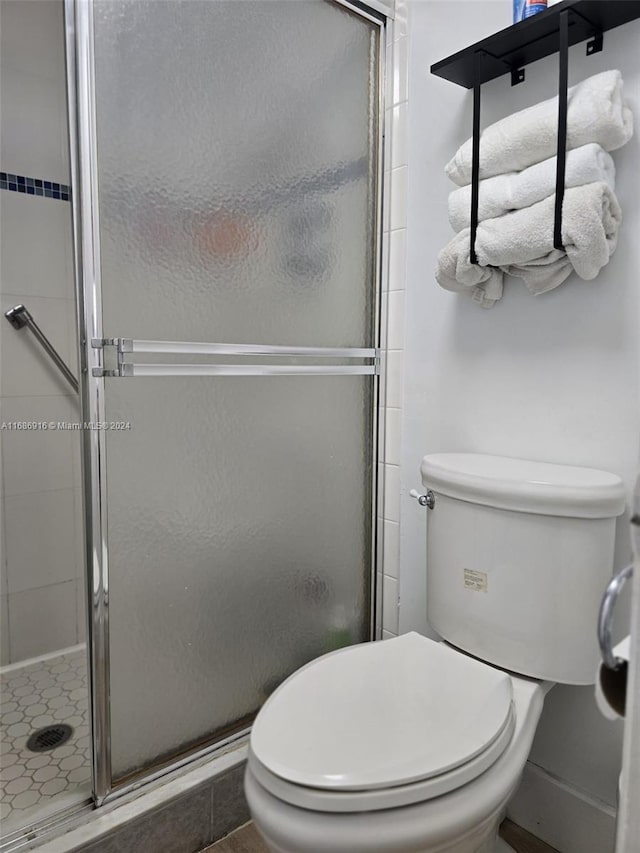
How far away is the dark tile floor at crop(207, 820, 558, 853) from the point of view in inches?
50.5

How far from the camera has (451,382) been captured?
4.83 ft

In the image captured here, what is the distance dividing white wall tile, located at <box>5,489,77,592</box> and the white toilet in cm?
113

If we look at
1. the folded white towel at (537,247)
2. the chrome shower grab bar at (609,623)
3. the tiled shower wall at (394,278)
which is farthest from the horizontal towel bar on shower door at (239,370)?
the chrome shower grab bar at (609,623)

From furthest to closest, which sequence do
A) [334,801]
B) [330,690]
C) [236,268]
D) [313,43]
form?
[313,43] → [236,268] → [330,690] → [334,801]

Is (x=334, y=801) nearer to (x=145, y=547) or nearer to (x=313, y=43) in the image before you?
(x=145, y=547)

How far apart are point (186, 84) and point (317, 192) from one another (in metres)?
0.39

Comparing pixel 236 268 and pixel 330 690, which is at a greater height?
pixel 236 268

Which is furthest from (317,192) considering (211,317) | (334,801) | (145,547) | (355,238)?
(334,801)

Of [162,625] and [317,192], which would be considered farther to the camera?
[317,192]

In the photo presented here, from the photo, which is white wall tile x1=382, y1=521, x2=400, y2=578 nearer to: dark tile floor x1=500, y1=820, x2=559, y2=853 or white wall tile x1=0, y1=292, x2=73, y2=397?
dark tile floor x1=500, y1=820, x2=559, y2=853

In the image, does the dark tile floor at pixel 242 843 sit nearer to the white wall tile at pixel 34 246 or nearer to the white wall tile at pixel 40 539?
the white wall tile at pixel 40 539

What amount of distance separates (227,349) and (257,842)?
1073 millimetres

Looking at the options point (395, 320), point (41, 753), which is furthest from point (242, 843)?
point (395, 320)

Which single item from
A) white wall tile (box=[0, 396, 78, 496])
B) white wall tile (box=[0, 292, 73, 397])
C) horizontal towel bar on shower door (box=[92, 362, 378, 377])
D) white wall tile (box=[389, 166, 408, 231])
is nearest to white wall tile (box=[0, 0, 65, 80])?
white wall tile (box=[0, 292, 73, 397])
